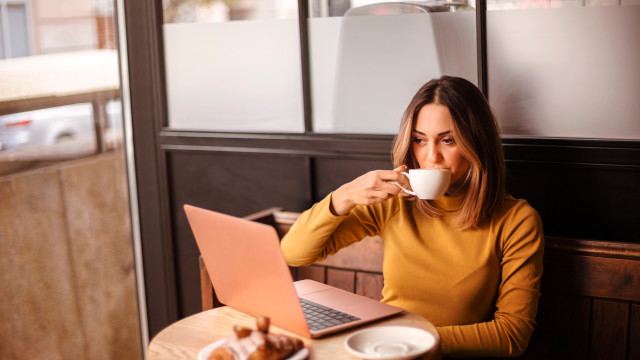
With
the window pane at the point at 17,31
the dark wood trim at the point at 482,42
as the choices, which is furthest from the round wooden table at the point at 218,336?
the window pane at the point at 17,31

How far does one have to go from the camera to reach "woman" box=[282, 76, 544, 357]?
1554 mm

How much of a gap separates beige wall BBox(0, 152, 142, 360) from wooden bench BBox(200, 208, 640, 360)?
1.80 metres

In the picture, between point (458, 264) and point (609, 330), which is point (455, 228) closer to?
point (458, 264)

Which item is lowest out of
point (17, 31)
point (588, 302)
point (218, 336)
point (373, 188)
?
point (588, 302)

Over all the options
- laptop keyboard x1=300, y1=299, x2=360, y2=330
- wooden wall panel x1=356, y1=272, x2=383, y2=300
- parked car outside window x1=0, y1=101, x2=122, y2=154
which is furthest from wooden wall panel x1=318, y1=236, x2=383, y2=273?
parked car outside window x1=0, y1=101, x2=122, y2=154

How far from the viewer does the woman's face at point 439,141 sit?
1.60 meters

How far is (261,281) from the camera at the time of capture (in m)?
1.32

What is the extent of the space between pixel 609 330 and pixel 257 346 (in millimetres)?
1062

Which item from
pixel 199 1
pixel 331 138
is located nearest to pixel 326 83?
pixel 331 138

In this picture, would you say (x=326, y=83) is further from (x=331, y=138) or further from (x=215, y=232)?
(x=215, y=232)

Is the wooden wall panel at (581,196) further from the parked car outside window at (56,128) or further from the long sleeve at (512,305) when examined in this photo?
the parked car outside window at (56,128)

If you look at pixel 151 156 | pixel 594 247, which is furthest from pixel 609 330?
pixel 151 156

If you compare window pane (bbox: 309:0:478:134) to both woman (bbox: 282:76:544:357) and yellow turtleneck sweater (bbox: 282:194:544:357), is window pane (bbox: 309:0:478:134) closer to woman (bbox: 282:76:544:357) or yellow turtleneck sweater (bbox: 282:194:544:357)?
woman (bbox: 282:76:544:357)

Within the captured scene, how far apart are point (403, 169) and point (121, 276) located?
6.20 feet
